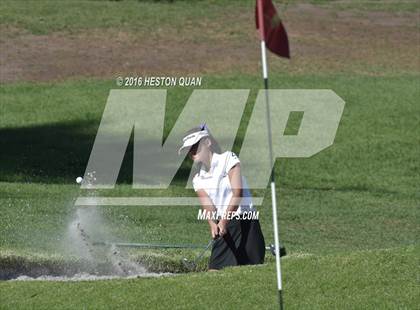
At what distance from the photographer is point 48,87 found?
98.8 feet

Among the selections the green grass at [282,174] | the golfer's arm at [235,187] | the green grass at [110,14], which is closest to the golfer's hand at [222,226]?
the golfer's arm at [235,187]

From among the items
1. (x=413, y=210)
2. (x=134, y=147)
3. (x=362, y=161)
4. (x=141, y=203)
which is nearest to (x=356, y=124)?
(x=362, y=161)

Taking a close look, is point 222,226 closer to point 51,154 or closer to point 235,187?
point 235,187

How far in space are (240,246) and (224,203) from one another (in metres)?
0.50

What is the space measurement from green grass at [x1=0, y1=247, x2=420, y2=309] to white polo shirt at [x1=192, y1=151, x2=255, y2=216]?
0.81 m

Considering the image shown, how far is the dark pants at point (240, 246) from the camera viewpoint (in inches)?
483

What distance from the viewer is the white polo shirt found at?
1213 cm

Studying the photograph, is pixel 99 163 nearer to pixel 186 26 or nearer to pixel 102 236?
pixel 102 236

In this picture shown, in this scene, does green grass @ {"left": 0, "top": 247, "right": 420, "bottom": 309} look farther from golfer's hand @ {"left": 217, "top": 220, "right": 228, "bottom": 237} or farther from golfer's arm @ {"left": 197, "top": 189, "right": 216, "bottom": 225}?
golfer's arm @ {"left": 197, "top": 189, "right": 216, "bottom": 225}

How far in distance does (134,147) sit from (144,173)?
244 cm

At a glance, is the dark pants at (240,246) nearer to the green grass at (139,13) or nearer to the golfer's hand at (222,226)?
the golfer's hand at (222,226)

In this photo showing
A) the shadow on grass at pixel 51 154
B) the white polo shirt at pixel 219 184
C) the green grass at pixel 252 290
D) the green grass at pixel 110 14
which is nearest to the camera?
the green grass at pixel 252 290

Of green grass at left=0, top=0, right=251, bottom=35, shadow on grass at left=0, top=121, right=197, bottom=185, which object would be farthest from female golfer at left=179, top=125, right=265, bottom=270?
green grass at left=0, top=0, right=251, bottom=35

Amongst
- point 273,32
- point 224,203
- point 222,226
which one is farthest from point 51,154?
point 273,32
